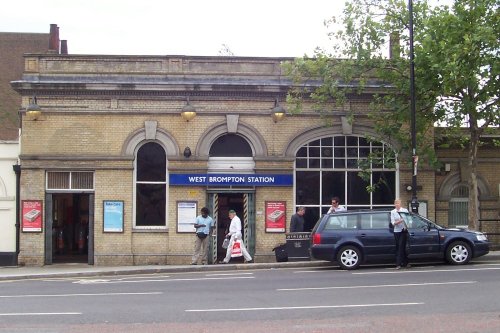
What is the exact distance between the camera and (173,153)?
25219 mm

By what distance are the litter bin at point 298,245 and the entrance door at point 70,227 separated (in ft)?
22.8

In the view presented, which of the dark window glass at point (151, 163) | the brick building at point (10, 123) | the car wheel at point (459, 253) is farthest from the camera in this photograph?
the brick building at point (10, 123)

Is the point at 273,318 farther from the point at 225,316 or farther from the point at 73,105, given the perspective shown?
the point at 73,105

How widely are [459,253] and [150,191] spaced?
33.4ft

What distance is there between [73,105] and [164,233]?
5069 millimetres

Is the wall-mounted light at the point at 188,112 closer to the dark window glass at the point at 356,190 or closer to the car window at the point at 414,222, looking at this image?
the dark window glass at the point at 356,190

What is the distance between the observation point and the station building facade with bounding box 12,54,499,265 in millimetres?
25109

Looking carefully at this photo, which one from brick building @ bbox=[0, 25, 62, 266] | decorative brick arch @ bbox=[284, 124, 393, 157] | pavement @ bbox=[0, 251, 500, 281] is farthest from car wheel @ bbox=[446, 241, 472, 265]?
brick building @ bbox=[0, 25, 62, 266]

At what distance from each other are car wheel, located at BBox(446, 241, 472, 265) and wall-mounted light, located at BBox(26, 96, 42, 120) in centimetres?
1334

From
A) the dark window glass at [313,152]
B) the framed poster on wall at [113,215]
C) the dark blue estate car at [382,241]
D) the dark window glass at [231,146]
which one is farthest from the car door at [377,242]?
the framed poster on wall at [113,215]

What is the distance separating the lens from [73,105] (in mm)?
25297

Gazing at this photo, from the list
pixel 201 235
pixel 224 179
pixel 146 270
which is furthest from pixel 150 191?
pixel 146 270

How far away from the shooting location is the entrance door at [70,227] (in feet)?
86.0

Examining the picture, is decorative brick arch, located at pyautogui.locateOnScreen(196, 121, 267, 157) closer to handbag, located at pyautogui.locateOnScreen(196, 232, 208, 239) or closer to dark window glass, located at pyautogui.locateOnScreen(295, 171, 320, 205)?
dark window glass, located at pyautogui.locateOnScreen(295, 171, 320, 205)
